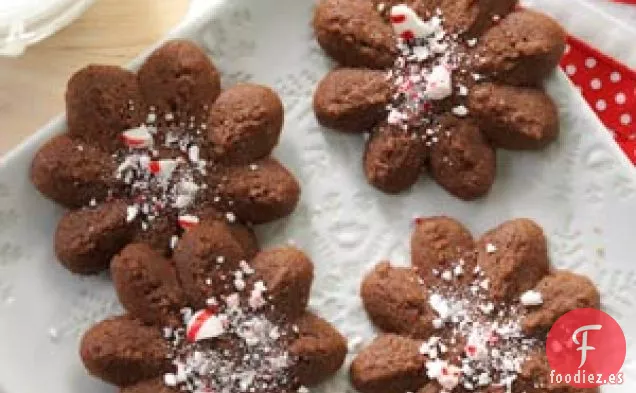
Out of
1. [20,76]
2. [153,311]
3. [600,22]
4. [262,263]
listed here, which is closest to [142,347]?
[153,311]

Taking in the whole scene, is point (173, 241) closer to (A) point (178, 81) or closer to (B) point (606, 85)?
(A) point (178, 81)

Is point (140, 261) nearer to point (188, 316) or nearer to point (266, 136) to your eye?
point (188, 316)

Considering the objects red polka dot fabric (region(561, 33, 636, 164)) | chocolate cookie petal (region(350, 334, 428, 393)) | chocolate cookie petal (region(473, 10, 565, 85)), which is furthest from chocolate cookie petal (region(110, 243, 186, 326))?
red polka dot fabric (region(561, 33, 636, 164))

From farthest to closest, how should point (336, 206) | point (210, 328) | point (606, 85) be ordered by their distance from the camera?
1. point (606, 85)
2. point (336, 206)
3. point (210, 328)

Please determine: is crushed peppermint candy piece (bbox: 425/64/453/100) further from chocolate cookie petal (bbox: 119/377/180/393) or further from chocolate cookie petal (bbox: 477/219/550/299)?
chocolate cookie petal (bbox: 119/377/180/393)

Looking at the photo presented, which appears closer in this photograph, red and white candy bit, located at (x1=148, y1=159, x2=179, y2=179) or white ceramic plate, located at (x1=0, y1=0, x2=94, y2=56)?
red and white candy bit, located at (x1=148, y1=159, x2=179, y2=179)

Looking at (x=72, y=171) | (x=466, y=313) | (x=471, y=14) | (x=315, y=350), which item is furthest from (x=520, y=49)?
(x=72, y=171)

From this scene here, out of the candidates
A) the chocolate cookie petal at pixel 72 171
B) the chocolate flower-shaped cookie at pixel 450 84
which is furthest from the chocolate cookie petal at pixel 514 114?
the chocolate cookie petal at pixel 72 171
